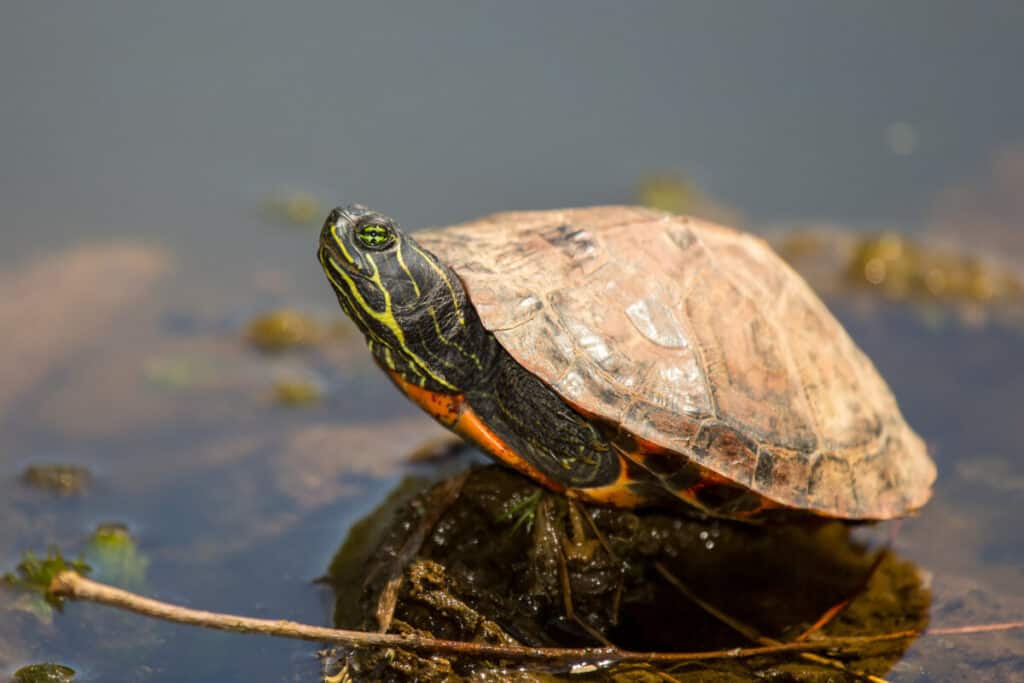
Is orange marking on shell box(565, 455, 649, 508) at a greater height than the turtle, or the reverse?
the turtle

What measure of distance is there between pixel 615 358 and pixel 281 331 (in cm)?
331

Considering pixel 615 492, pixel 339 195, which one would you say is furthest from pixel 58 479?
pixel 615 492

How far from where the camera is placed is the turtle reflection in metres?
4.45

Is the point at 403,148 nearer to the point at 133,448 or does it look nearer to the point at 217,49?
the point at 217,49

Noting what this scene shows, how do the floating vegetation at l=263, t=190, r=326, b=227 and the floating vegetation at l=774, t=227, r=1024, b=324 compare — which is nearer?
the floating vegetation at l=774, t=227, r=1024, b=324

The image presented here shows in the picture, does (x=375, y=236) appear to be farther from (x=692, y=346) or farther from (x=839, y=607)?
(x=839, y=607)

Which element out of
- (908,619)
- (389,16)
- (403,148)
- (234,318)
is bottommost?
(908,619)

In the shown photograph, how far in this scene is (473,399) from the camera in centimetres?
456

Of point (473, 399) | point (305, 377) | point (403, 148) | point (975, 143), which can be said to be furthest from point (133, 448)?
point (975, 143)

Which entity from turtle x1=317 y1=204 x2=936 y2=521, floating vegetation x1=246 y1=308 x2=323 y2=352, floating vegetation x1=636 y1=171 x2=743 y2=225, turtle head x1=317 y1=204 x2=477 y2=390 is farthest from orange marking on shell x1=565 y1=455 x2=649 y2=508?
floating vegetation x1=636 y1=171 x2=743 y2=225

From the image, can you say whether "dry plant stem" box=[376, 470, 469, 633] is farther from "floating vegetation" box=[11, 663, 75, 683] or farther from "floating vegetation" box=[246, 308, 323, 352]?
"floating vegetation" box=[246, 308, 323, 352]

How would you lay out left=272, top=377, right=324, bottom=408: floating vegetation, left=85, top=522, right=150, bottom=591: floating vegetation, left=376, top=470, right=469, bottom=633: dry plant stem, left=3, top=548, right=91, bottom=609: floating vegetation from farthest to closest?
1. left=272, top=377, right=324, bottom=408: floating vegetation
2. left=85, top=522, right=150, bottom=591: floating vegetation
3. left=3, top=548, right=91, bottom=609: floating vegetation
4. left=376, top=470, right=469, bottom=633: dry plant stem

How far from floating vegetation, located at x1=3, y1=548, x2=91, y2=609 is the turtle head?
190 centimetres

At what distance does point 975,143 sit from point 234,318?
5778 millimetres
